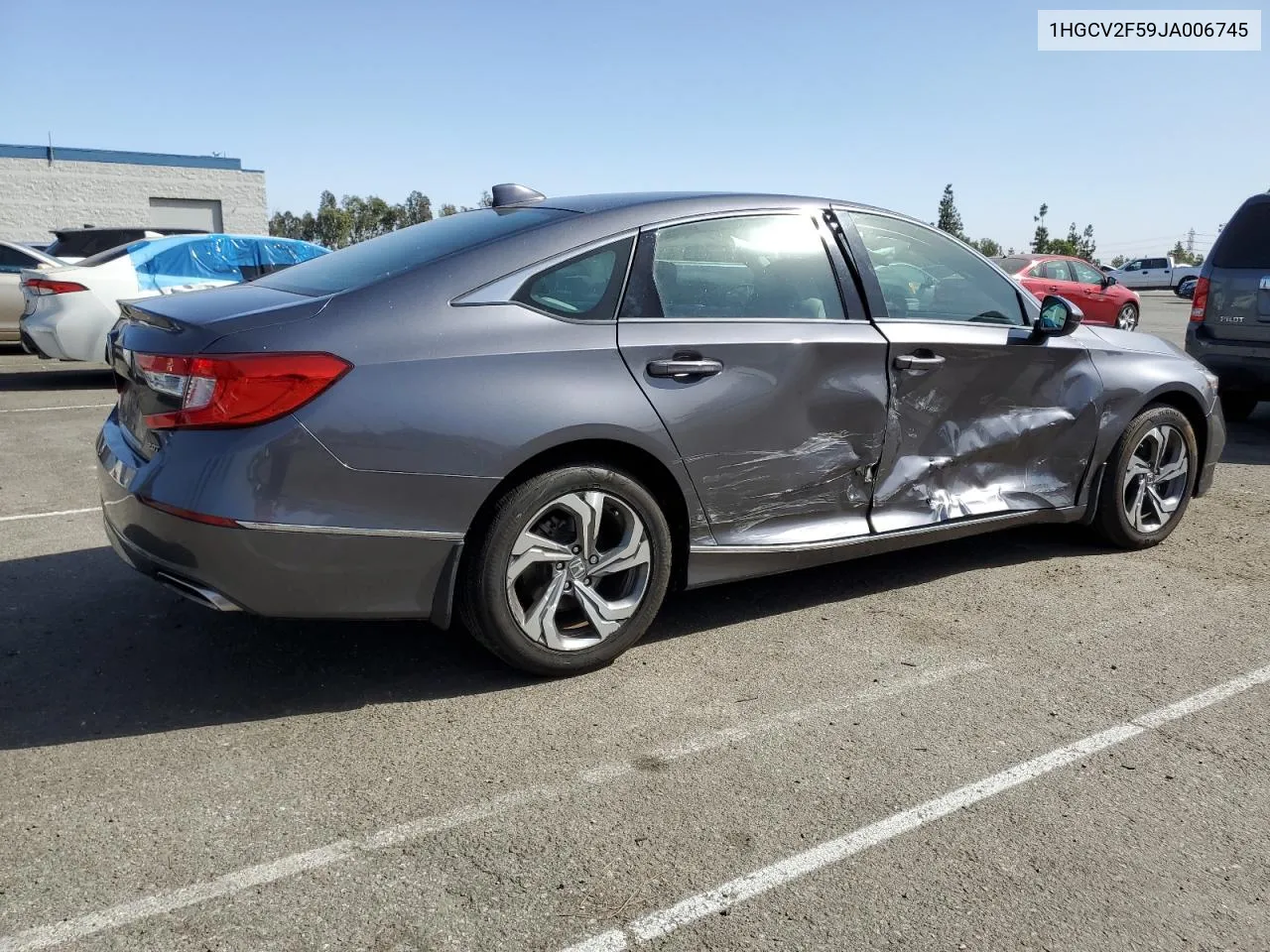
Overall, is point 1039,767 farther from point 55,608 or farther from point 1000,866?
point 55,608

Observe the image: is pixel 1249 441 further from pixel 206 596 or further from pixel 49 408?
pixel 49 408

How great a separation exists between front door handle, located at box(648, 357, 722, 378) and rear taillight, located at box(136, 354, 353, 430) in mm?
1066

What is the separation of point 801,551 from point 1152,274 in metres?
52.1

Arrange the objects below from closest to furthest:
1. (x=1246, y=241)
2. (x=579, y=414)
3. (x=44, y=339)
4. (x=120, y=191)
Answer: (x=579, y=414)
(x=1246, y=241)
(x=44, y=339)
(x=120, y=191)

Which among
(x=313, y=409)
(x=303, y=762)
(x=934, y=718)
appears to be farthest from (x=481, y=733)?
(x=934, y=718)

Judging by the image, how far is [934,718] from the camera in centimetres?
361

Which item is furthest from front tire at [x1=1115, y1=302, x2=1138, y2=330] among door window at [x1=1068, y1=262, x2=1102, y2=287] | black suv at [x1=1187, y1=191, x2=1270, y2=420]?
black suv at [x1=1187, y1=191, x2=1270, y2=420]

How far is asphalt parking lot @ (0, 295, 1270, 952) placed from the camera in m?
2.53

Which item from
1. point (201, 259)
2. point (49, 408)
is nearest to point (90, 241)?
point (201, 259)

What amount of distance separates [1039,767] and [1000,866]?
0.61 meters

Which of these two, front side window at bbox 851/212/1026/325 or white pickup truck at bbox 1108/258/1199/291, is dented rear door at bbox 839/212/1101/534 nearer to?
front side window at bbox 851/212/1026/325

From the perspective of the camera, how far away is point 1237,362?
8.68 metres

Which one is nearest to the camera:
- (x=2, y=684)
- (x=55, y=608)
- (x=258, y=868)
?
(x=258, y=868)

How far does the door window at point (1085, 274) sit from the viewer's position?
66.2 feet
